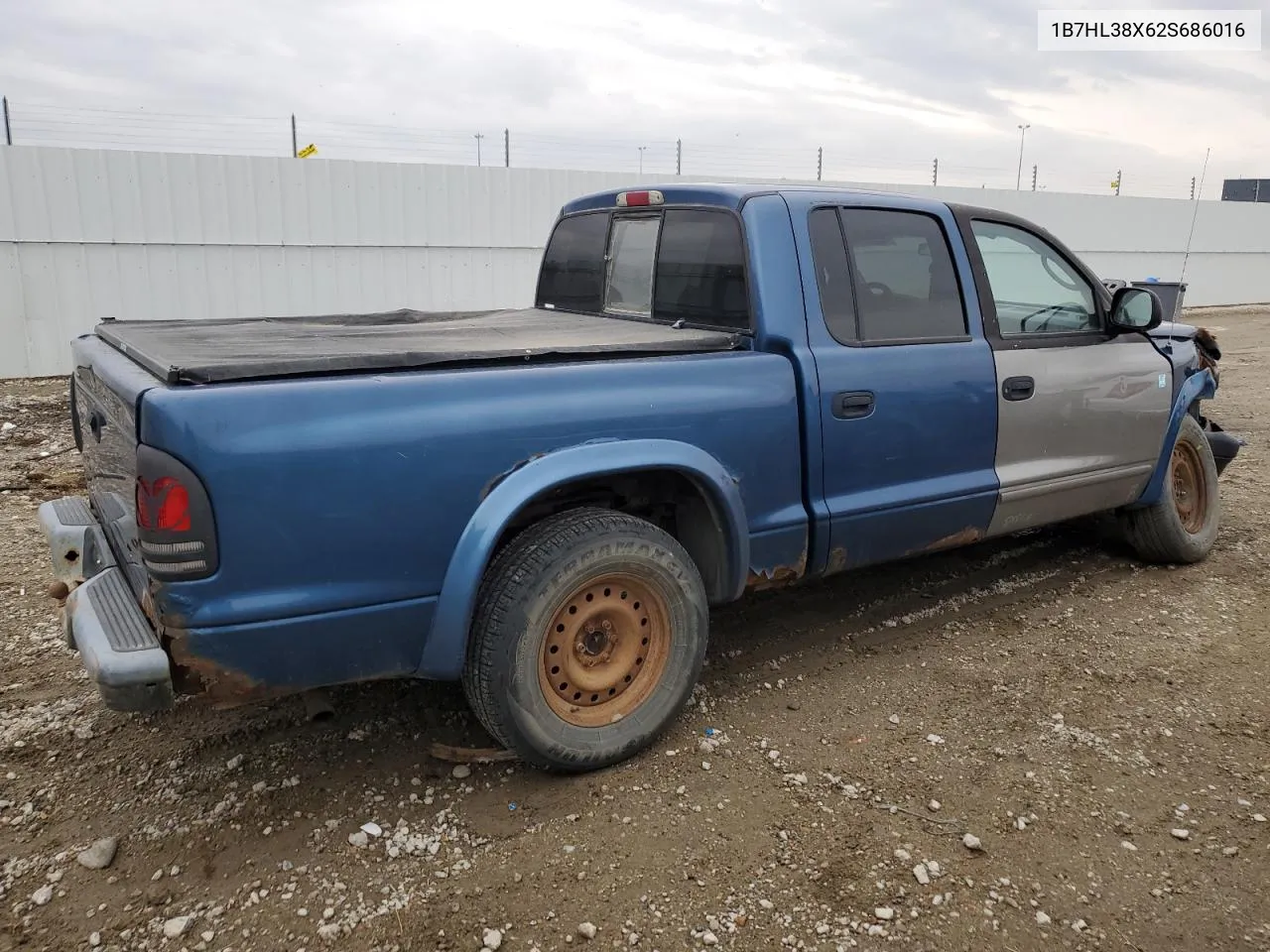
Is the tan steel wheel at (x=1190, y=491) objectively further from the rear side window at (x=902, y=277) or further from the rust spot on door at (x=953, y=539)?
the rear side window at (x=902, y=277)

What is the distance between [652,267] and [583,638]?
169 centimetres

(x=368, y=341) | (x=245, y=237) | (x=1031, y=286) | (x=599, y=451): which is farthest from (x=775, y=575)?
(x=245, y=237)

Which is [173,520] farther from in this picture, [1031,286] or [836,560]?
[1031,286]

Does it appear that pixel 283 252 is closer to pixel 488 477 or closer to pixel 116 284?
pixel 116 284

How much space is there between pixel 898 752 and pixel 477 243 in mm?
11455

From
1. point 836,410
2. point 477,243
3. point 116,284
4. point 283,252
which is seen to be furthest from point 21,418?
point 836,410

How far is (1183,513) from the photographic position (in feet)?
17.0

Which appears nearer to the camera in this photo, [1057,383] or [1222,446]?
[1057,383]

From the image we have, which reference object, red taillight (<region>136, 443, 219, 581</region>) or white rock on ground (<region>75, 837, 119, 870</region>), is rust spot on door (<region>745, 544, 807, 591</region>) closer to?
red taillight (<region>136, 443, 219, 581</region>)

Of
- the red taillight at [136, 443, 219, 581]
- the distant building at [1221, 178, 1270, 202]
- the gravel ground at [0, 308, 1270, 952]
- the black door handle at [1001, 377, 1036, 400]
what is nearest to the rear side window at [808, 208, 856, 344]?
the black door handle at [1001, 377, 1036, 400]

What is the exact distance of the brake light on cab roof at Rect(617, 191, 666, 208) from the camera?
399cm

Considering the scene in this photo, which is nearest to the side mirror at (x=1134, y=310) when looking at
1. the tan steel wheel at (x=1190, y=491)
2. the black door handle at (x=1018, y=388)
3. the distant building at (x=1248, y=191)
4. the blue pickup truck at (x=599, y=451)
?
the blue pickup truck at (x=599, y=451)

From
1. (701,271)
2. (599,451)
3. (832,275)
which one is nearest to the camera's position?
(599,451)

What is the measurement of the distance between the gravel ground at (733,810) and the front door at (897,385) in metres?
0.63
